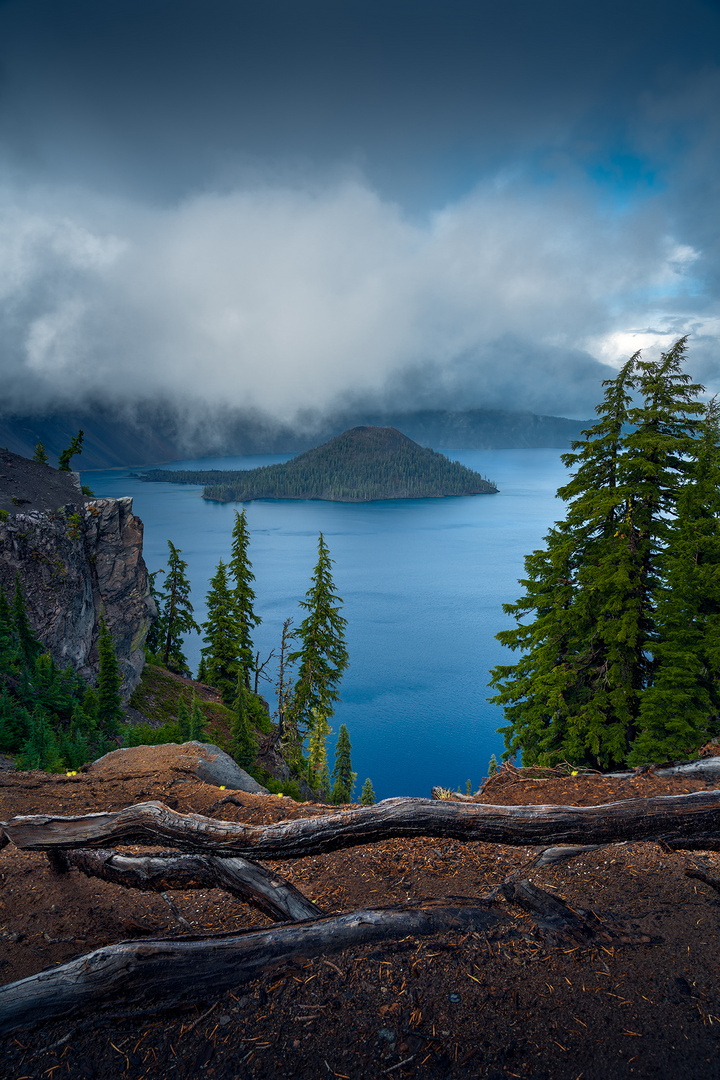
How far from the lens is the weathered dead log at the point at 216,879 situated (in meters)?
4.14

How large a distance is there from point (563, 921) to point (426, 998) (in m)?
1.31

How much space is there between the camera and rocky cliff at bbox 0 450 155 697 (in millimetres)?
25359

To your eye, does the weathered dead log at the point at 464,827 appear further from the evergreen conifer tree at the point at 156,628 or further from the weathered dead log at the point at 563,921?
the evergreen conifer tree at the point at 156,628

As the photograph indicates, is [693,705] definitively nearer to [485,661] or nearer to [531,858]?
[531,858]

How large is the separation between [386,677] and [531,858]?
160 ft

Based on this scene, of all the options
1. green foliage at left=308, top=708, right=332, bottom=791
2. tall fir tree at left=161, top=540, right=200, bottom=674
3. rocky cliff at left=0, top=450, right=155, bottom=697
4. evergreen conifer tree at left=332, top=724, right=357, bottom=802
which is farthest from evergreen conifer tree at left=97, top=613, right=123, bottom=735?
evergreen conifer tree at left=332, top=724, right=357, bottom=802

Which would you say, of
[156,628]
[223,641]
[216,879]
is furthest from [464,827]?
[156,628]

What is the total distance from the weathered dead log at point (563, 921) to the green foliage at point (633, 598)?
849cm

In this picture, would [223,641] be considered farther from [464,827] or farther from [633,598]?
[464,827]

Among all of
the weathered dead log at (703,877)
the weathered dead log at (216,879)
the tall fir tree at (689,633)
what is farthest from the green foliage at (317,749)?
the weathered dead log at (703,877)

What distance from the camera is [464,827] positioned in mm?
4547

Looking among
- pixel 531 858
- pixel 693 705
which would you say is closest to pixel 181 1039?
pixel 531 858

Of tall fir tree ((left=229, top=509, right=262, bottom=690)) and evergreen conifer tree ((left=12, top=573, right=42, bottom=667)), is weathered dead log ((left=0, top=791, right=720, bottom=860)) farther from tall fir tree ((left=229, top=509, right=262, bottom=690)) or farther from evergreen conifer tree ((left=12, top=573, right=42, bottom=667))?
tall fir tree ((left=229, top=509, right=262, bottom=690))

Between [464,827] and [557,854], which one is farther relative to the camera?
[557,854]
